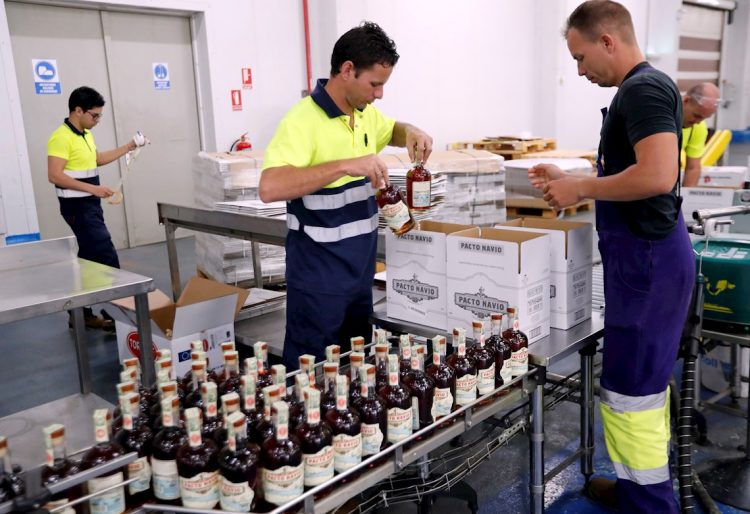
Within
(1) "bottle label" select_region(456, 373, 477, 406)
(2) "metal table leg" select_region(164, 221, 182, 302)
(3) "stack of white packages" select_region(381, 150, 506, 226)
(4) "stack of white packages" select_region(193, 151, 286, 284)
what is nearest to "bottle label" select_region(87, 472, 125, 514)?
(1) "bottle label" select_region(456, 373, 477, 406)

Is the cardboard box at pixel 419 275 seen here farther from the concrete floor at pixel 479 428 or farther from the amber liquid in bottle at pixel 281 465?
the amber liquid in bottle at pixel 281 465

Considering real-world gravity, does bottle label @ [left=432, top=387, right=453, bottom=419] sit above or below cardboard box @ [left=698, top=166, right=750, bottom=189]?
below

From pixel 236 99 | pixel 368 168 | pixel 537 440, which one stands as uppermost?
pixel 236 99

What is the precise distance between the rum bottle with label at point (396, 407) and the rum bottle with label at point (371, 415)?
0.02m

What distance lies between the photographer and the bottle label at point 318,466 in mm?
1343

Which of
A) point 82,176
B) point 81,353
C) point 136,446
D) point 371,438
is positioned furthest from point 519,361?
point 82,176

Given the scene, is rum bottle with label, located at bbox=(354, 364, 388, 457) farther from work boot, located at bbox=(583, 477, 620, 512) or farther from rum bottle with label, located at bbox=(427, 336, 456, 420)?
work boot, located at bbox=(583, 477, 620, 512)

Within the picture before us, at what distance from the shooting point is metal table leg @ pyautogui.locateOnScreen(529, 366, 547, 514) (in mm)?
1980

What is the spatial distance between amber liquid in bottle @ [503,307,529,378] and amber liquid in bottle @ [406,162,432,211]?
445mm

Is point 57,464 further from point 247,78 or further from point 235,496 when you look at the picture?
point 247,78

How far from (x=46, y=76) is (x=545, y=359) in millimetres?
5648

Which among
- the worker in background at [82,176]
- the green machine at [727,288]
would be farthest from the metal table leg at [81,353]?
the green machine at [727,288]

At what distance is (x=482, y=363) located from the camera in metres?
1.76

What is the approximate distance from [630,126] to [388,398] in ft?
3.26
